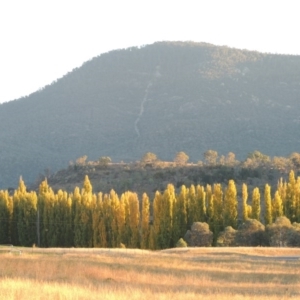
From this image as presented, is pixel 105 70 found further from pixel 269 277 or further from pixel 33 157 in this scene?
pixel 269 277

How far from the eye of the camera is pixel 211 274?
96.5 feet

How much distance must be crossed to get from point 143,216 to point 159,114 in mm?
100414

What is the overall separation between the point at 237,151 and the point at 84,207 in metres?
78.5

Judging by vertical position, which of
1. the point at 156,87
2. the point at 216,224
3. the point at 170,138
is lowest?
the point at 216,224

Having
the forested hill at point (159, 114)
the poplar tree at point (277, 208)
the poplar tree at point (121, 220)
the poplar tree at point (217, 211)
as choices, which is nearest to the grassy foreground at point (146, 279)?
the poplar tree at point (217, 211)

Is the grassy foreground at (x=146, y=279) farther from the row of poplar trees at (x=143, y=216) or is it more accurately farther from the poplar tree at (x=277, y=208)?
the poplar tree at (x=277, y=208)

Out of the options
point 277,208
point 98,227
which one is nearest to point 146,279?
point 277,208

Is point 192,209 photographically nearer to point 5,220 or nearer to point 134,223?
point 134,223

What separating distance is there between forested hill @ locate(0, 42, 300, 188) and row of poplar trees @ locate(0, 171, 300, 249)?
64.1 metres

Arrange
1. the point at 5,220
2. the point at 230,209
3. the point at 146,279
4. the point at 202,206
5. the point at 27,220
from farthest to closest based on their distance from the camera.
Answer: the point at 5,220 → the point at 27,220 → the point at 202,206 → the point at 230,209 → the point at 146,279

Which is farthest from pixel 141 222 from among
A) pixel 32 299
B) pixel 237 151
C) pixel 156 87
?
pixel 156 87

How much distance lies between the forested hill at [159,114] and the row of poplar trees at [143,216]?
64119 mm

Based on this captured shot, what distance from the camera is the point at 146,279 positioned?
25.5m

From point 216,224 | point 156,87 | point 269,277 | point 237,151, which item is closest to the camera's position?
point 269,277
